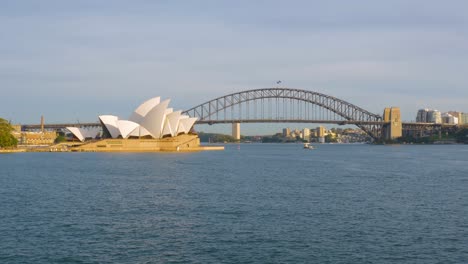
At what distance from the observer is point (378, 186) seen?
31.1 meters

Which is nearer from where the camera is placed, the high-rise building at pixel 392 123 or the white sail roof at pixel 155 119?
the white sail roof at pixel 155 119

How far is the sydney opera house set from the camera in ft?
273

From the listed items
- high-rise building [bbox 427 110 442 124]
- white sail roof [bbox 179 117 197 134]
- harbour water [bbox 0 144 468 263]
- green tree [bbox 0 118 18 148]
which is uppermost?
high-rise building [bbox 427 110 442 124]

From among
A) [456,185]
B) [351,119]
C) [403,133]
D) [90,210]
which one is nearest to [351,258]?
[90,210]

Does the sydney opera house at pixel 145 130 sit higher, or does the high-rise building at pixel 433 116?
the high-rise building at pixel 433 116

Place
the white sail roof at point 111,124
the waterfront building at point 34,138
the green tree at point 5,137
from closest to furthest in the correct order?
1. the green tree at point 5,137
2. the white sail roof at point 111,124
3. the waterfront building at point 34,138

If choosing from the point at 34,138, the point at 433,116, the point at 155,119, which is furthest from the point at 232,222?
the point at 433,116

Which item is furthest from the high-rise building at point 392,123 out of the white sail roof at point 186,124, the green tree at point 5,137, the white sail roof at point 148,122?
the green tree at point 5,137

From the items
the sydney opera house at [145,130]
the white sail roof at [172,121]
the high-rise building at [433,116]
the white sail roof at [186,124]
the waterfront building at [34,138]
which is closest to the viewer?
the sydney opera house at [145,130]

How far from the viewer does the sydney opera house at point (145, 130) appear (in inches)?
3270

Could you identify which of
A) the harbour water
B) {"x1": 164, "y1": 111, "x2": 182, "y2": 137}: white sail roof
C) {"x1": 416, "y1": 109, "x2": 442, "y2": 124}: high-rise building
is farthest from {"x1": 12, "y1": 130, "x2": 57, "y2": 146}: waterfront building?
{"x1": 416, "y1": 109, "x2": 442, "y2": 124}: high-rise building

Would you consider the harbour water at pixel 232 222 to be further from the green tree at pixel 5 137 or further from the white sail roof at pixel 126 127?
the green tree at pixel 5 137

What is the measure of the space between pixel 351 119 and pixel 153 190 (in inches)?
3839

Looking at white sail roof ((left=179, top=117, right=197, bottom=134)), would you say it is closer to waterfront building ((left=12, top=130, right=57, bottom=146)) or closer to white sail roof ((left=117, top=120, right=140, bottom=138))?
white sail roof ((left=117, top=120, right=140, bottom=138))
